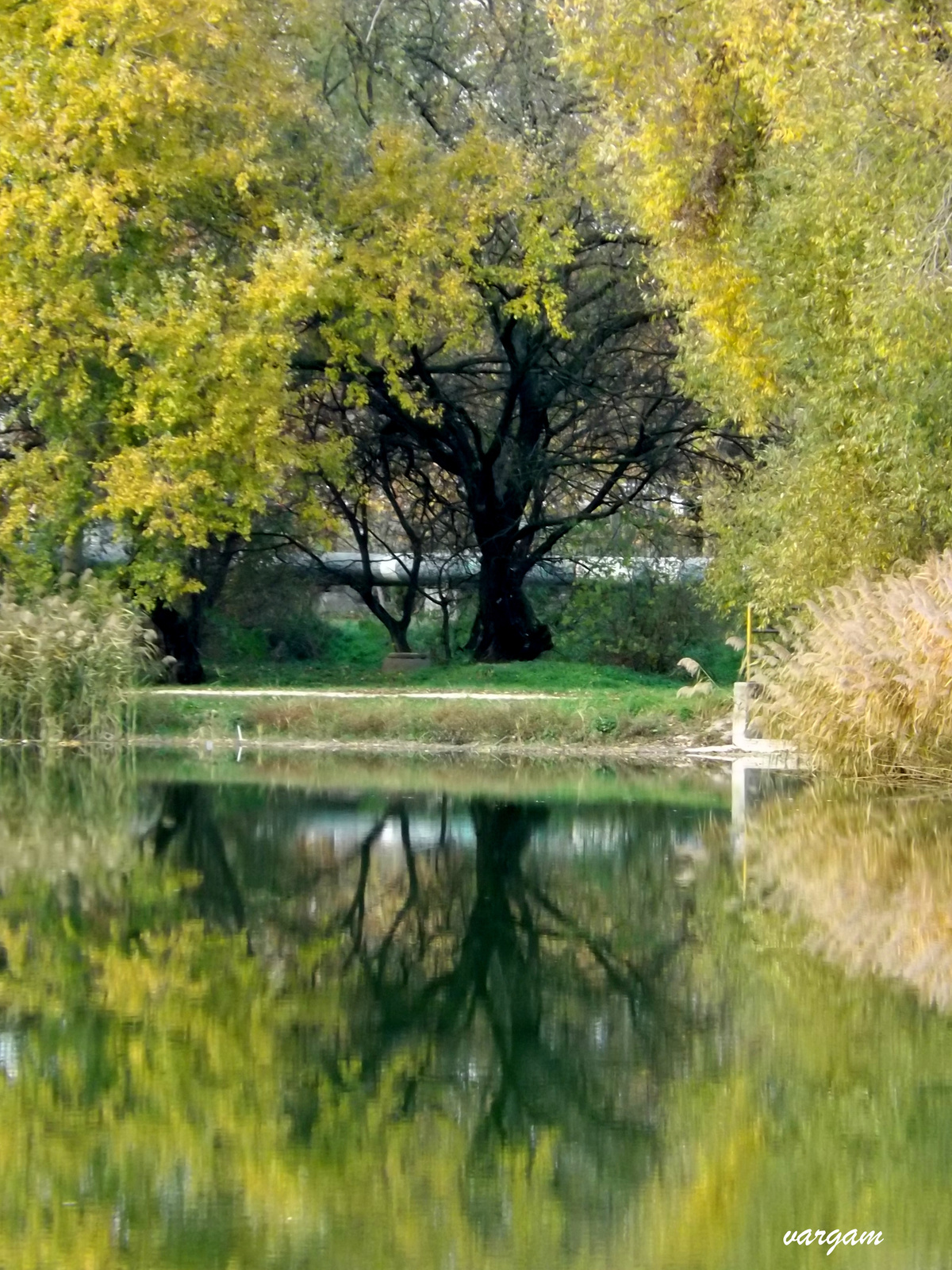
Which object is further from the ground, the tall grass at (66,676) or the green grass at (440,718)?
the tall grass at (66,676)

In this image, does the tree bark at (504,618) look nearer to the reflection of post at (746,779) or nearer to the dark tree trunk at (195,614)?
the dark tree trunk at (195,614)

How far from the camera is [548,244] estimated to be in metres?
26.1

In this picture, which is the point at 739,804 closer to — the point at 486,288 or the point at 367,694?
the point at 367,694

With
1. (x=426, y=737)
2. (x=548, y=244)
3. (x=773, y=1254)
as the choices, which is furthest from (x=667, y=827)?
(x=548, y=244)

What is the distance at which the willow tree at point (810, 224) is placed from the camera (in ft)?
52.0

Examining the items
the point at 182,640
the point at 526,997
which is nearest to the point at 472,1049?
the point at 526,997

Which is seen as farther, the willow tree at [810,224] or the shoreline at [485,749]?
the shoreline at [485,749]

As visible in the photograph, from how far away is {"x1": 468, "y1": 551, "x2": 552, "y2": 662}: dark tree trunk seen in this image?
3212cm

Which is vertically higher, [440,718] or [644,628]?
[644,628]

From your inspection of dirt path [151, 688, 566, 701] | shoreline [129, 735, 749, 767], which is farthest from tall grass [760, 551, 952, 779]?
dirt path [151, 688, 566, 701]

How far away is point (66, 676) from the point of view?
22516 millimetres

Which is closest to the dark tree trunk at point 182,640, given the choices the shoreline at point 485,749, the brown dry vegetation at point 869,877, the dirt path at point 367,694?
the dirt path at point 367,694

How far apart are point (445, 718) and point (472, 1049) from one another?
14.5 metres

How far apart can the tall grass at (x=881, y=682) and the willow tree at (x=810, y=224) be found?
1.12m
